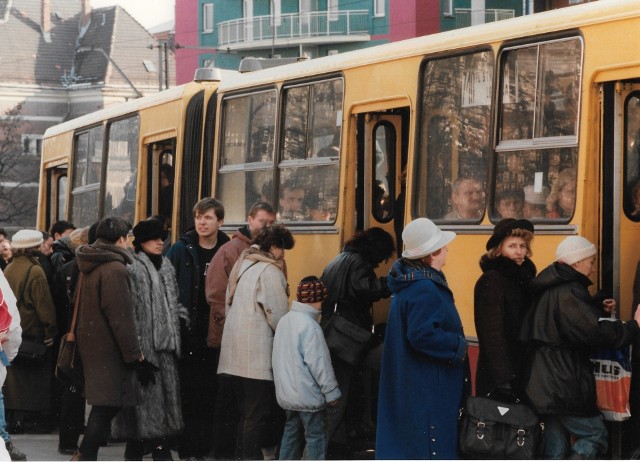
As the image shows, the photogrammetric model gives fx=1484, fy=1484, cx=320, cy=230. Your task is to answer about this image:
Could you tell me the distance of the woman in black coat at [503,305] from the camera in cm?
821

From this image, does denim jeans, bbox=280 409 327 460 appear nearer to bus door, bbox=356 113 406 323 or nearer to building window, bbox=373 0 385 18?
bus door, bbox=356 113 406 323

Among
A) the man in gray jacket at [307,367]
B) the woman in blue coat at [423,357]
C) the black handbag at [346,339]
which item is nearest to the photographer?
the woman in blue coat at [423,357]

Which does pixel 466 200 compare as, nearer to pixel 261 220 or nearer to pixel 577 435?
pixel 261 220

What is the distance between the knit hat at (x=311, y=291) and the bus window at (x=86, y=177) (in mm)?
9099

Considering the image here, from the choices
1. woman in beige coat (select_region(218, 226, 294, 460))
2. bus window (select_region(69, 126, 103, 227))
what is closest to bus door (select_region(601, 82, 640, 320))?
woman in beige coat (select_region(218, 226, 294, 460))

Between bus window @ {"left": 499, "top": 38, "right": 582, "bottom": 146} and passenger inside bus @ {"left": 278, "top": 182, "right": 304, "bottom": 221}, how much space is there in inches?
115

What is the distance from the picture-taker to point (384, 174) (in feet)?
38.6

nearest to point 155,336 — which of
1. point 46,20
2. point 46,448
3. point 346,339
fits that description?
point 346,339

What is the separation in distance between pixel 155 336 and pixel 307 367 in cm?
119

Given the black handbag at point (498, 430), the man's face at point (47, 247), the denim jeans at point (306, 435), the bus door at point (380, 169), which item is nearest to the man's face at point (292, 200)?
the bus door at point (380, 169)

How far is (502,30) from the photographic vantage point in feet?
32.5

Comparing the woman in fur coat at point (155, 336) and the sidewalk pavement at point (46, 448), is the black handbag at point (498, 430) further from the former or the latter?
the sidewalk pavement at point (46, 448)

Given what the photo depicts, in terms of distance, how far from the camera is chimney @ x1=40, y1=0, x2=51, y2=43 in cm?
8288

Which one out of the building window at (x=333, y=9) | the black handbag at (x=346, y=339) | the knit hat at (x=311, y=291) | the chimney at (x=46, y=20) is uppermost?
the chimney at (x=46, y=20)
